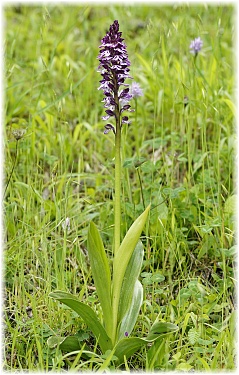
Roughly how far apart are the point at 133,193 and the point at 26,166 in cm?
78

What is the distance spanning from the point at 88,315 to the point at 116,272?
0.75ft

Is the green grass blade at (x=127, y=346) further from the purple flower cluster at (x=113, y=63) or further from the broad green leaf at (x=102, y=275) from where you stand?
the purple flower cluster at (x=113, y=63)

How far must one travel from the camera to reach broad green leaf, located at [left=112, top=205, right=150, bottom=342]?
8.32ft

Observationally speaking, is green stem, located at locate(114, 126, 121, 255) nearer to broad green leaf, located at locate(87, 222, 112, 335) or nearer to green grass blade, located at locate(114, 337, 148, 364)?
broad green leaf, located at locate(87, 222, 112, 335)

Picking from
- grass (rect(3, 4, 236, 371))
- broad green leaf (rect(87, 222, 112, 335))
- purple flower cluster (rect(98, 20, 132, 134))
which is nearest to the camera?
purple flower cluster (rect(98, 20, 132, 134))

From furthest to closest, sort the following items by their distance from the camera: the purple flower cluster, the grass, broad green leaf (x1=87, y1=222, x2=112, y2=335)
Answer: the grass
broad green leaf (x1=87, y1=222, x2=112, y2=335)
the purple flower cluster

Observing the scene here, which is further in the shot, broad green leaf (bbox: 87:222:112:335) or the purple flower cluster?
broad green leaf (bbox: 87:222:112:335)

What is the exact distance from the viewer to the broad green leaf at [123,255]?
2535 millimetres

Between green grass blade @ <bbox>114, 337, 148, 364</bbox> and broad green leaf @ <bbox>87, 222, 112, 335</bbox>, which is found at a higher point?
broad green leaf @ <bbox>87, 222, 112, 335</bbox>

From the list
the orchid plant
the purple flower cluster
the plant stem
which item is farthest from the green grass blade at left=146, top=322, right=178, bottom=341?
the purple flower cluster

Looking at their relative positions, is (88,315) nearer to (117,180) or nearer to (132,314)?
(132,314)

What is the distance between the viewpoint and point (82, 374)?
2.57 meters

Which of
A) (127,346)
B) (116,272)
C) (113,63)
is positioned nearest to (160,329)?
(127,346)

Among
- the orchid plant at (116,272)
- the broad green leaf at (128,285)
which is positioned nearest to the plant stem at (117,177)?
the orchid plant at (116,272)
